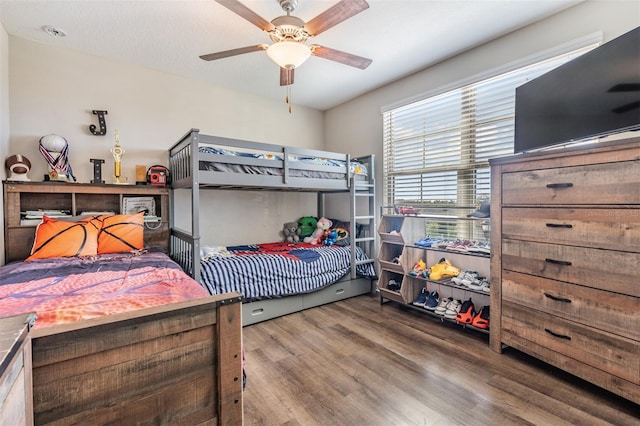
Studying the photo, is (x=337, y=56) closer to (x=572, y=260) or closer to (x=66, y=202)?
(x=572, y=260)

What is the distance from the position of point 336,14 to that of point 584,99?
60.2 inches

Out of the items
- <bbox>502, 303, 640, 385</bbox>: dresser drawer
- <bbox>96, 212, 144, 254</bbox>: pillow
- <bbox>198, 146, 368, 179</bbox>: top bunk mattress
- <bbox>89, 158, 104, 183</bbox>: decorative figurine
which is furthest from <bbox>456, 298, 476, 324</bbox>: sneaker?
A: <bbox>89, 158, 104, 183</bbox>: decorative figurine

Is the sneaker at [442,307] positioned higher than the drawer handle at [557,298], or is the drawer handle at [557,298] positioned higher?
the drawer handle at [557,298]

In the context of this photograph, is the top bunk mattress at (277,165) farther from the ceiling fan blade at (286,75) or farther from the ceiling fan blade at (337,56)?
the ceiling fan blade at (337,56)

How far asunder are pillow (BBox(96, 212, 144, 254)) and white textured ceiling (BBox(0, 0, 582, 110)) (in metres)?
1.52

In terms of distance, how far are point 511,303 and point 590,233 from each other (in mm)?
641

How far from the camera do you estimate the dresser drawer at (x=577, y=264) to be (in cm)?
149

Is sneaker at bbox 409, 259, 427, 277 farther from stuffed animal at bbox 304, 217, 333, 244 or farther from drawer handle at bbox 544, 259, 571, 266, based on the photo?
stuffed animal at bbox 304, 217, 333, 244

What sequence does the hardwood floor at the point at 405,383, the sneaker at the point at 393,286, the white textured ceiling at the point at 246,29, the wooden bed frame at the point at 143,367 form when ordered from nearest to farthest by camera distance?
the wooden bed frame at the point at 143,367 → the hardwood floor at the point at 405,383 → the white textured ceiling at the point at 246,29 → the sneaker at the point at 393,286

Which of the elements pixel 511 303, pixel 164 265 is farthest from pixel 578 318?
pixel 164 265

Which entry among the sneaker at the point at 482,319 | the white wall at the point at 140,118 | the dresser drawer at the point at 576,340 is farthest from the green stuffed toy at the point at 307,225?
the dresser drawer at the point at 576,340

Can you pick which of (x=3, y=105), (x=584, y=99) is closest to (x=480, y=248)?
(x=584, y=99)

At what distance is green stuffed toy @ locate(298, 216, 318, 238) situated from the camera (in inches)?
152

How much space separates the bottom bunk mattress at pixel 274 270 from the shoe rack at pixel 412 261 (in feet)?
1.52
